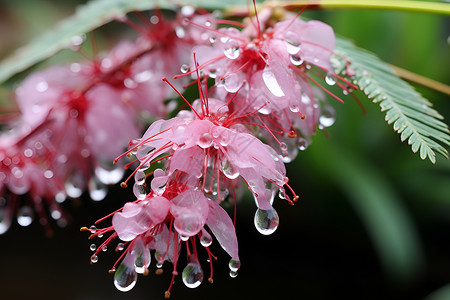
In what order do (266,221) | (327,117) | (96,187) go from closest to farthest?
1. (266,221)
2. (327,117)
3. (96,187)

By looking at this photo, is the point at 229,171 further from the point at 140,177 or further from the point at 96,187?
the point at 96,187

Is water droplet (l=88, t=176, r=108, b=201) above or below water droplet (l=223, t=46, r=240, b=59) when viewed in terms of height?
below

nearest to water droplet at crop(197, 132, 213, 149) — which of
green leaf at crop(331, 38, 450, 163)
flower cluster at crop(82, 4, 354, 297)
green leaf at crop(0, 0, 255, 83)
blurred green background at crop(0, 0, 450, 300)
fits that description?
flower cluster at crop(82, 4, 354, 297)

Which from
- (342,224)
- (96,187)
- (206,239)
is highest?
(206,239)

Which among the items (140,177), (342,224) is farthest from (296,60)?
(342,224)

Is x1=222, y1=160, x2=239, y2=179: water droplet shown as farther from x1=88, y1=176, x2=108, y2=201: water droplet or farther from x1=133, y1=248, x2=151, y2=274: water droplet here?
x1=88, y1=176, x2=108, y2=201: water droplet

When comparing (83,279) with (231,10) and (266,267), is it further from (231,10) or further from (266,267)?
(231,10)

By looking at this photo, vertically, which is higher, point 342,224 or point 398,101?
point 398,101
